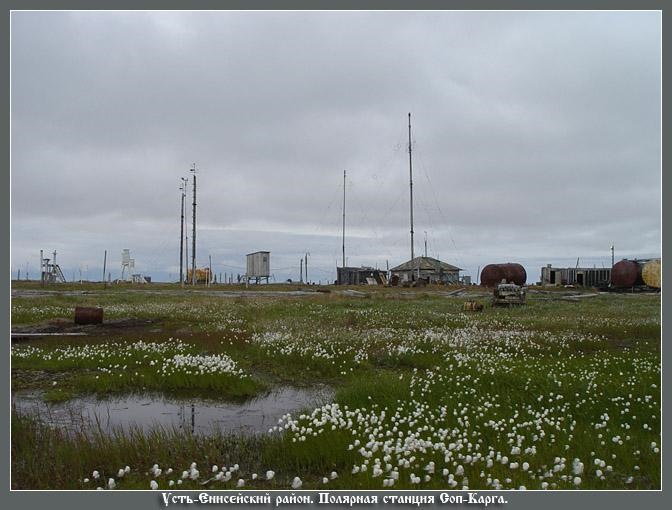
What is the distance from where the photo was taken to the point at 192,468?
6945mm

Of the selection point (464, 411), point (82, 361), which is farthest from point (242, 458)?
point (82, 361)

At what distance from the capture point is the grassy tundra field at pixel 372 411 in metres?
7.12

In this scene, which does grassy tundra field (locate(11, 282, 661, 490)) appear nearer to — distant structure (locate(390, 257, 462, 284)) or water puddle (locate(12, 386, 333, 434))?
water puddle (locate(12, 386, 333, 434))

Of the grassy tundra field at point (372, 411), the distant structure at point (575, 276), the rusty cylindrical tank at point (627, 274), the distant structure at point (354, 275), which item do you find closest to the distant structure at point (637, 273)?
the rusty cylindrical tank at point (627, 274)

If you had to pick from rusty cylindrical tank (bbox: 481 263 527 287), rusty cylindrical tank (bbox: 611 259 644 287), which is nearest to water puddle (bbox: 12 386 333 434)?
rusty cylindrical tank (bbox: 611 259 644 287)

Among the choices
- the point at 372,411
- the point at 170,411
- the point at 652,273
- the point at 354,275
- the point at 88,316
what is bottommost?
the point at 170,411

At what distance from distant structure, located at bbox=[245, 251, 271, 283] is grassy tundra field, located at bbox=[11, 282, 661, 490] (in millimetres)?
54007

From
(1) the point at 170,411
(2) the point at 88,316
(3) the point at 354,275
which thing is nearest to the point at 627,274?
(3) the point at 354,275

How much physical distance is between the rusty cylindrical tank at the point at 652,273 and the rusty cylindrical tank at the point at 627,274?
665 mm

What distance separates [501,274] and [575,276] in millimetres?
13530

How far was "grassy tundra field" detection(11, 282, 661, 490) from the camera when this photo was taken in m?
7.12

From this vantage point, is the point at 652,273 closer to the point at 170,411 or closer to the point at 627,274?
the point at 627,274

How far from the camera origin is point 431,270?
86812mm

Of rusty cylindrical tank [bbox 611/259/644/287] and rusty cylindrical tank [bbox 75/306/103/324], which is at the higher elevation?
rusty cylindrical tank [bbox 611/259/644/287]
